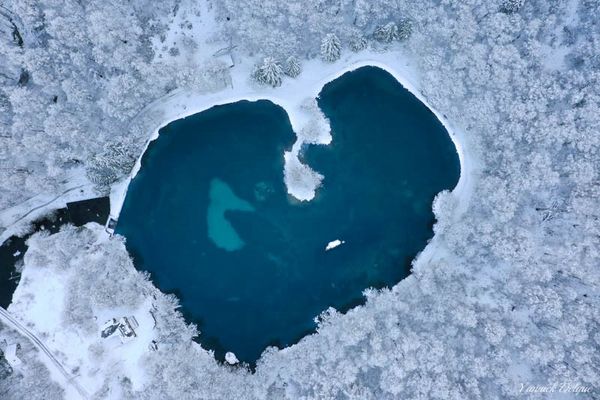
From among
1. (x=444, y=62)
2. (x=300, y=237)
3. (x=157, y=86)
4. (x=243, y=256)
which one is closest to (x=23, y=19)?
(x=157, y=86)

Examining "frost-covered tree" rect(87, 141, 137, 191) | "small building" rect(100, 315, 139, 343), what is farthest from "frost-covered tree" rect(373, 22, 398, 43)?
"small building" rect(100, 315, 139, 343)

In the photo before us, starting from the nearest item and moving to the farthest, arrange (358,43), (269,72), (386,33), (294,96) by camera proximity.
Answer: (269,72)
(386,33)
(358,43)
(294,96)

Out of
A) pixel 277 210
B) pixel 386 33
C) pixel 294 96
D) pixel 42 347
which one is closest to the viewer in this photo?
pixel 42 347

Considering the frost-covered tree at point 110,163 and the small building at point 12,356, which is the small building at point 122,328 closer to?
the small building at point 12,356

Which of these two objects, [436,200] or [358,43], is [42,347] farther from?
[358,43]

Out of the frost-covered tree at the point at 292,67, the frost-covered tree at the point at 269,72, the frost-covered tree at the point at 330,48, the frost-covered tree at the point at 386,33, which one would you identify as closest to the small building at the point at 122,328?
the frost-covered tree at the point at 269,72

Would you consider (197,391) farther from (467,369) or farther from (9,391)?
(467,369)

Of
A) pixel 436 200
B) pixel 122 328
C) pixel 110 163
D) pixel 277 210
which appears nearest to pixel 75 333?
pixel 122 328

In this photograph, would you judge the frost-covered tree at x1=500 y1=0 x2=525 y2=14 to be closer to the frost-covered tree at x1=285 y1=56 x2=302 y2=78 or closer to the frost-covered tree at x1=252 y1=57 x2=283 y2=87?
the frost-covered tree at x1=285 y1=56 x2=302 y2=78
